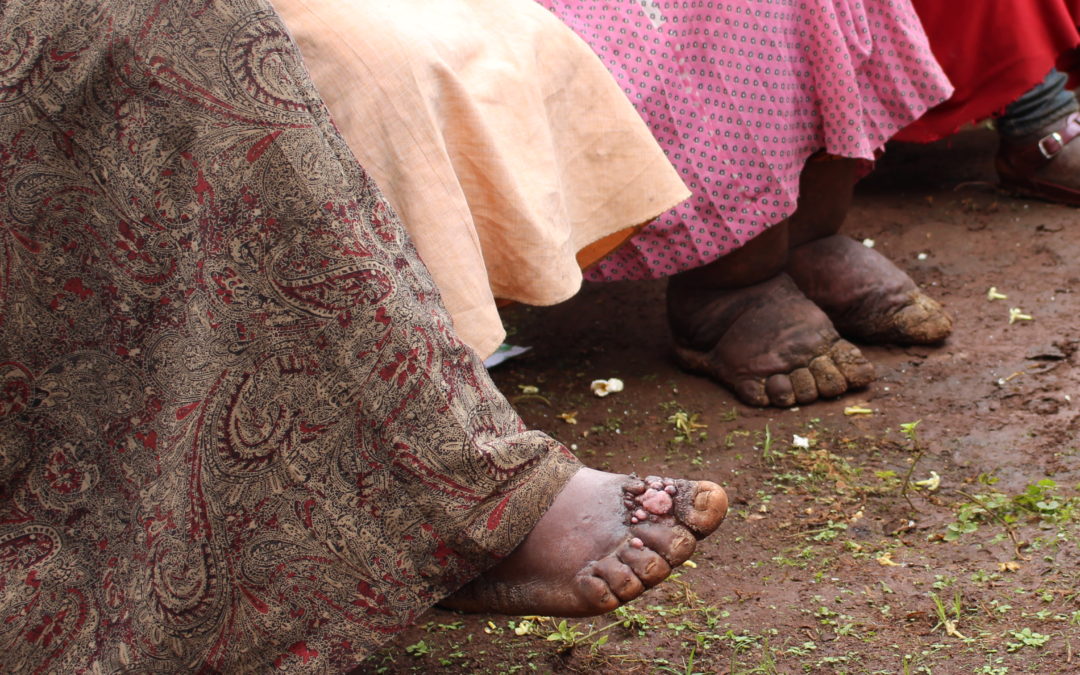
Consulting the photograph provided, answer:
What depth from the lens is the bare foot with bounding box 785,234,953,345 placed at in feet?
9.06

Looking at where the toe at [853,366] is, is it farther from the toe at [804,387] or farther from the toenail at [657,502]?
the toenail at [657,502]

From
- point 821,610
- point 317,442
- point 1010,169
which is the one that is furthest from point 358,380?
point 1010,169

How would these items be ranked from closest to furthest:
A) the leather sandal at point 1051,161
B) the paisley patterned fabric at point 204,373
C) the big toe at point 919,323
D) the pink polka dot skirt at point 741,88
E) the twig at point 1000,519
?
the paisley patterned fabric at point 204,373 < the twig at point 1000,519 < the pink polka dot skirt at point 741,88 < the big toe at point 919,323 < the leather sandal at point 1051,161

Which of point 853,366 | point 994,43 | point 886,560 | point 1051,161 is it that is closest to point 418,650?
point 886,560

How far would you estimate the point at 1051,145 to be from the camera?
3.40m

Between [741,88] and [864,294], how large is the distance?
2.29ft

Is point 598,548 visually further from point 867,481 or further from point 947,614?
point 867,481

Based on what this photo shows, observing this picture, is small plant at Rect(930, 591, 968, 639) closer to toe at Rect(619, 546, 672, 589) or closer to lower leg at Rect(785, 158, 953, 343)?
toe at Rect(619, 546, 672, 589)

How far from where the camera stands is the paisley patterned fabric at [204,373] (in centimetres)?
137

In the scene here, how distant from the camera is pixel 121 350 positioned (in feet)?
4.68

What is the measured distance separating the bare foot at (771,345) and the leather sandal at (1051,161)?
1.24m

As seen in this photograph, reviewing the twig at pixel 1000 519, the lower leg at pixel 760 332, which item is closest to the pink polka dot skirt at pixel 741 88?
the lower leg at pixel 760 332

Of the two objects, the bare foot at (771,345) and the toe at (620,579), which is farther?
the bare foot at (771,345)

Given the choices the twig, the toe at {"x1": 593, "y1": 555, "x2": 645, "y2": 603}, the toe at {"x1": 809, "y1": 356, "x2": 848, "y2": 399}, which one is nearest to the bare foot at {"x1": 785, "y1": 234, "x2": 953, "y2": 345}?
the toe at {"x1": 809, "y1": 356, "x2": 848, "y2": 399}
